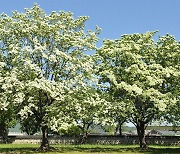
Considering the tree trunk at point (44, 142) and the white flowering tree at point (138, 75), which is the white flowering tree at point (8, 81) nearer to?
the tree trunk at point (44, 142)

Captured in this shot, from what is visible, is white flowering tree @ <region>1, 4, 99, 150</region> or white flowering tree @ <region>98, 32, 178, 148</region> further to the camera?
white flowering tree @ <region>98, 32, 178, 148</region>

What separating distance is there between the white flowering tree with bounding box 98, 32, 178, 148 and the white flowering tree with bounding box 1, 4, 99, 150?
4.38 meters

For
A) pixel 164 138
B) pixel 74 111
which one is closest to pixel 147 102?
pixel 74 111

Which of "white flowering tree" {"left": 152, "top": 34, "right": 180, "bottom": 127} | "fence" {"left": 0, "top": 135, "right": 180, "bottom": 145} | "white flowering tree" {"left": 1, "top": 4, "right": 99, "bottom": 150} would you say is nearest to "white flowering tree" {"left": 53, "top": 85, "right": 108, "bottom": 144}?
"white flowering tree" {"left": 1, "top": 4, "right": 99, "bottom": 150}

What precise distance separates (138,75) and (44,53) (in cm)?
1390

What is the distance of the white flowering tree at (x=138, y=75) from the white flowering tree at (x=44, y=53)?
438 centimetres

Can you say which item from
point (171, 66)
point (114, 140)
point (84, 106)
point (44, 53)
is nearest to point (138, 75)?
point (171, 66)

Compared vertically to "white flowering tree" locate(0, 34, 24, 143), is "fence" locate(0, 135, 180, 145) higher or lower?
lower

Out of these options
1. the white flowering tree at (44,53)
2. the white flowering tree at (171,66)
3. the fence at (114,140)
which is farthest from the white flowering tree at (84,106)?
the fence at (114,140)

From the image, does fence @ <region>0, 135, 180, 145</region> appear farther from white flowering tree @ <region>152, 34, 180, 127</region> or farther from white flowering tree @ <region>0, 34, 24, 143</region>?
white flowering tree @ <region>0, 34, 24, 143</region>

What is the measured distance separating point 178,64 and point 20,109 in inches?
932

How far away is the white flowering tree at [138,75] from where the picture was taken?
4603 cm

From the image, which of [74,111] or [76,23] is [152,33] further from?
[74,111]

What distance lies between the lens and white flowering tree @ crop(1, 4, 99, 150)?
4091 centimetres
